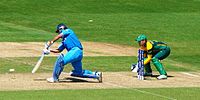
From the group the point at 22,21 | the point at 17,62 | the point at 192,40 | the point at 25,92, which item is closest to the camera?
the point at 25,92

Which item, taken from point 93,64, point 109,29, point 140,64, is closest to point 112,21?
point 109,29

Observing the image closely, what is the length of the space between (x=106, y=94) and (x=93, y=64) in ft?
24.2

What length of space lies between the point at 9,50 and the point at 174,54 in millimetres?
7240

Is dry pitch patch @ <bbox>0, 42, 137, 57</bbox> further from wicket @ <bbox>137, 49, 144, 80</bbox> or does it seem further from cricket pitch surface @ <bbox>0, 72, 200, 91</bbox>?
wicket @ <bbox>137, 49, 144, 80</bbox>

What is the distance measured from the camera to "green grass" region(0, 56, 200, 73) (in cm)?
2379

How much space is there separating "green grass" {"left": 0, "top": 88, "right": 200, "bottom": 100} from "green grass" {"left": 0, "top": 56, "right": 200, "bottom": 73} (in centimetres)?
496

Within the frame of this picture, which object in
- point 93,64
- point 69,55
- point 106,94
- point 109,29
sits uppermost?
point 109,29

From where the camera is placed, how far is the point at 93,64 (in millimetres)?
25250

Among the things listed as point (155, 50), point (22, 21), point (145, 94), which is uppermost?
point (22, 21)

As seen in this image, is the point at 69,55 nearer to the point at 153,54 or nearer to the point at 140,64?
the point at 140,64

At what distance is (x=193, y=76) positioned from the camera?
2273 cm

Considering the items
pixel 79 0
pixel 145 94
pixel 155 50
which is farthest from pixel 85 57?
pixel 79 0

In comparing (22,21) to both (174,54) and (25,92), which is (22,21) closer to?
(174,54)

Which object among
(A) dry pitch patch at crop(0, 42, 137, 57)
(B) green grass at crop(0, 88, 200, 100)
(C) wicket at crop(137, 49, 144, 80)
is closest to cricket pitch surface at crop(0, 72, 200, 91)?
(C) wicket at crop(137, 49, 144, 80)
